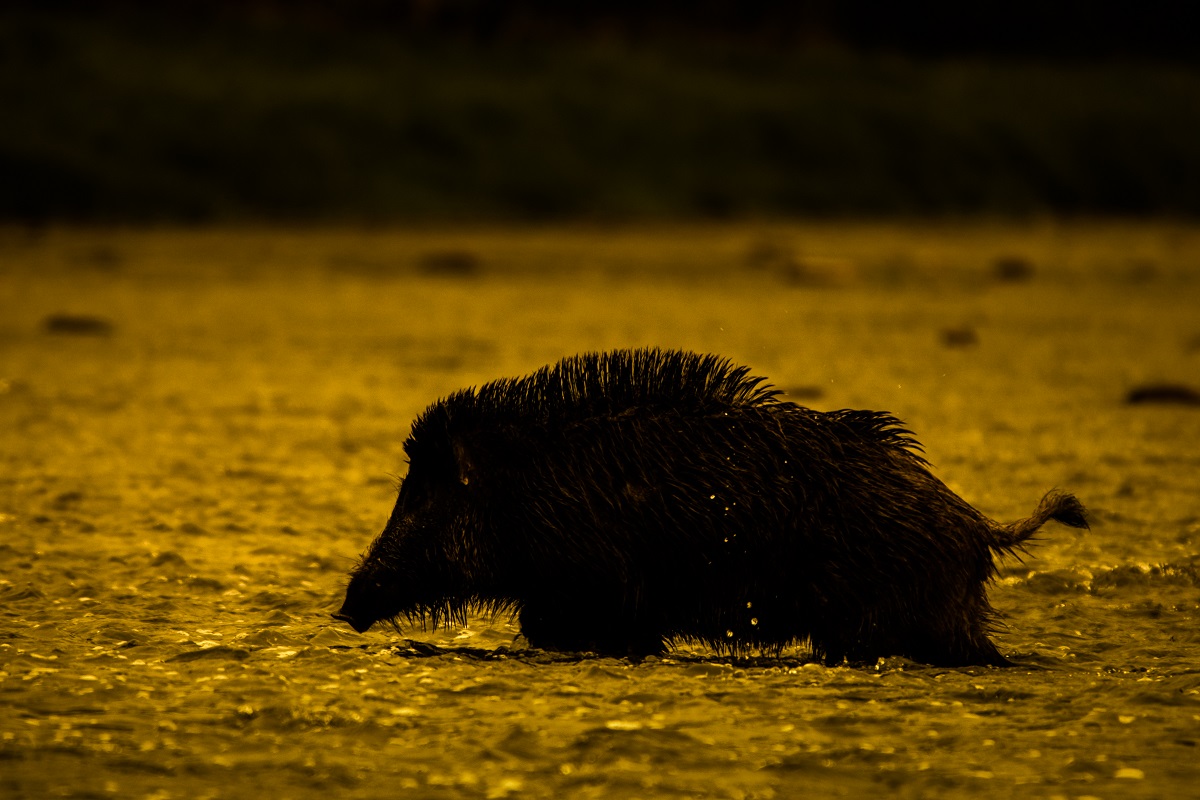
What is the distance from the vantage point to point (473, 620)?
7102 millimetres

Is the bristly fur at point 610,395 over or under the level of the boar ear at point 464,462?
over

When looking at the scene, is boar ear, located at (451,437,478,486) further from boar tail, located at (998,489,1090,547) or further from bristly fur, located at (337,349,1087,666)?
boar tail, located at (998,489,1090,547)

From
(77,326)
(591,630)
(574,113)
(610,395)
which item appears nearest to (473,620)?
(591,630)

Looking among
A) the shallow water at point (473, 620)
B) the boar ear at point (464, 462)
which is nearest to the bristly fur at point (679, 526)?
the boar ear at point (464, 462)

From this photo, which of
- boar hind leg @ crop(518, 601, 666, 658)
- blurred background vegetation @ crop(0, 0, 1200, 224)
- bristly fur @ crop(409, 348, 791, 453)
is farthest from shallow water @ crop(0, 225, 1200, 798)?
blurred background vegetation @ crop(0, 0, 1200, 224)

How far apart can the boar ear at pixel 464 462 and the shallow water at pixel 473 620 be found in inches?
24.7

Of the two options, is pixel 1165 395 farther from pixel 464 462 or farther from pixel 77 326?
pixel 77 326

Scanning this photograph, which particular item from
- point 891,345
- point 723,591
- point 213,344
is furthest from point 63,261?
point 723,591

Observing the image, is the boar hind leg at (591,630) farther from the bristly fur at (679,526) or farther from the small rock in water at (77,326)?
the small rock in water at (77,326)

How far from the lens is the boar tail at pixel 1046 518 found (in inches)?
244

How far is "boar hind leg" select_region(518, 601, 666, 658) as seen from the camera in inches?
245

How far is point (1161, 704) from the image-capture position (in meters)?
5.93

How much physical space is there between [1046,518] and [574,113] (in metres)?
28.6

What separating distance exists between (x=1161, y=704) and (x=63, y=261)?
20.0 m
